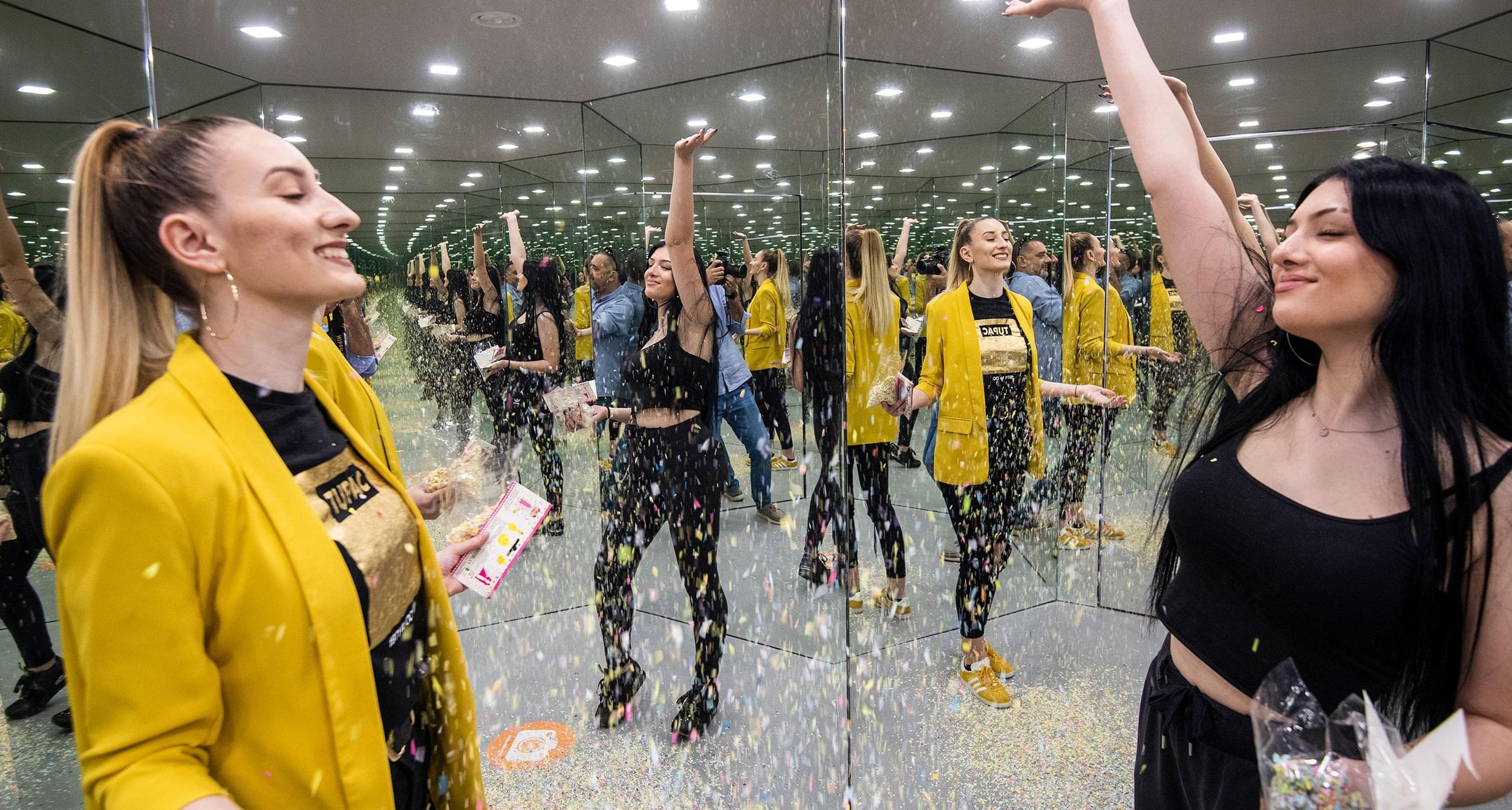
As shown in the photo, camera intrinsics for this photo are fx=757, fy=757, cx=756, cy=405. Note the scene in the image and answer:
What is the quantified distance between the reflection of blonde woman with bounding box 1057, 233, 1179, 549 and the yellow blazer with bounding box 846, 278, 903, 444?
769 millimetres

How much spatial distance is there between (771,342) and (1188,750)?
1007 mm

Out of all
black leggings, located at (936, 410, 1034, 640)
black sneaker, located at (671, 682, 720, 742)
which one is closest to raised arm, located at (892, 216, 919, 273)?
black leggings, located at (936, 410, 1034, 640)

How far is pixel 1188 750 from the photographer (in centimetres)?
98

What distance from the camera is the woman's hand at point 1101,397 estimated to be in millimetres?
2180

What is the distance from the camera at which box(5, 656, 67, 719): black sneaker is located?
1487 millimetres

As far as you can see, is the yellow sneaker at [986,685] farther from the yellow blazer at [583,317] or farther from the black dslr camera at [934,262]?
the yellow blazer at [583,317]

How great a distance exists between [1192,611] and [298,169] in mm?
1185

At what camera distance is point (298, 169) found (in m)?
0.80

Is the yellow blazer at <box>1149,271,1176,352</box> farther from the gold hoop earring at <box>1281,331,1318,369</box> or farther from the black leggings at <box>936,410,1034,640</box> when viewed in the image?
the gold hoop earring at <box>1281,331,1318,369</box>

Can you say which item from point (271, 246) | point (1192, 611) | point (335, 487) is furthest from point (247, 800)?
point (1192, 611)

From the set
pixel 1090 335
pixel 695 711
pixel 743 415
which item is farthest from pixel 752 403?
pixel 1090 335

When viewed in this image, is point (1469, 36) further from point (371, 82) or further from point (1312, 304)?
point (371, 82)

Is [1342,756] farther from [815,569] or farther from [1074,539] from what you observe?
[1074,539]

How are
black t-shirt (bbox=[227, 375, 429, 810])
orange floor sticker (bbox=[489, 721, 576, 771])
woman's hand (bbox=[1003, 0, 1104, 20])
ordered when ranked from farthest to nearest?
orange floor sticker (bbox=[489, 721, 576, 771]) → woman's hand (bbox=[1003, 0, 1104, 20]) → black t-shirt (bbox=[227, 375, 429, 810])
